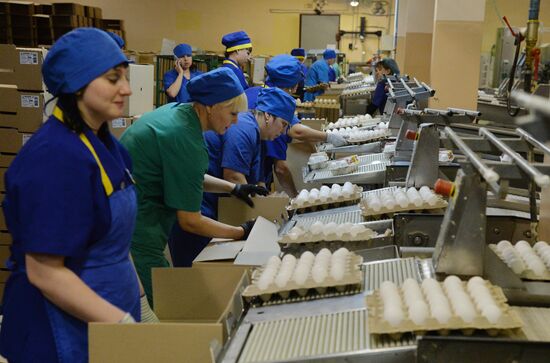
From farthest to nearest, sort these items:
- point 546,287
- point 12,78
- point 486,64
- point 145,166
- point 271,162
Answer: point 486,64, point 271,162, point 12,78, point 145,166, point 546,287

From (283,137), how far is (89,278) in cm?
315

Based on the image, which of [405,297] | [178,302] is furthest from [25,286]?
[405,297]

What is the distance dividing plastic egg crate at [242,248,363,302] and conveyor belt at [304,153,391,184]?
1748 millimetres

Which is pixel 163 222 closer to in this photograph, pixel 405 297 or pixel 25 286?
pixel 25 286

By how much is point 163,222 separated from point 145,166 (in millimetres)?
250

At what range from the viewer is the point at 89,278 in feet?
5.75

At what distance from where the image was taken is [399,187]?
127 inches

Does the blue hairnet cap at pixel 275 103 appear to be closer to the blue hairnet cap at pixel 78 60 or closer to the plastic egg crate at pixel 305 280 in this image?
the plastic egg crate at pixel 305 280

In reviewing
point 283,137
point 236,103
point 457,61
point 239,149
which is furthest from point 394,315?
point 457,61

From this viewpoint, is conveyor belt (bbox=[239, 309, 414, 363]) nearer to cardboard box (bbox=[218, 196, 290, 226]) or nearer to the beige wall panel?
cardboard box (bbox=[218, 196, 290, 226])

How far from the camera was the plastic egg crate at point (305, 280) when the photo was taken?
1835 millimetres

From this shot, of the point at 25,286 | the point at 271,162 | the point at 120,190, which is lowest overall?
the point at 271,162

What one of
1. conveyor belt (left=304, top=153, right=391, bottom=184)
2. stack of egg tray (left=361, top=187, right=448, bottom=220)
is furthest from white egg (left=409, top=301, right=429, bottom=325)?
conveyor belt (left=304, top=153, right=391, bottom=184)

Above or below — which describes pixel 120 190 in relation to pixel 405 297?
above
